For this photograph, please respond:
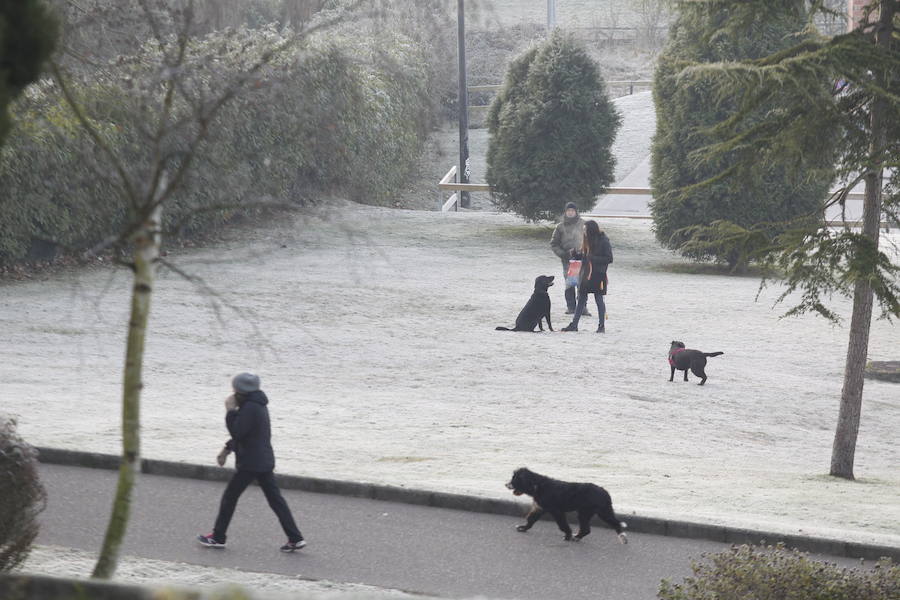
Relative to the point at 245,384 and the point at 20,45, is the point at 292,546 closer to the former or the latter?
the point at 245,384

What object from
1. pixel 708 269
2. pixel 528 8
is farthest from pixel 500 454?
pixel 528 8

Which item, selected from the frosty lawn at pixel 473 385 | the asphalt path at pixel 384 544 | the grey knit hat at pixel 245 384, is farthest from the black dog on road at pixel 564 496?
the grey knit hat at pixel 245 384

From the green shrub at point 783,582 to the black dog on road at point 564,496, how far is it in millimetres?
2271

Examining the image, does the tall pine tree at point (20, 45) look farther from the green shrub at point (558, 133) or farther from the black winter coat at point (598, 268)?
the green shrub at point (558, 133)

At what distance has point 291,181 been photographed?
27.2 m

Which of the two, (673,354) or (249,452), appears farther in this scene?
(673,354)

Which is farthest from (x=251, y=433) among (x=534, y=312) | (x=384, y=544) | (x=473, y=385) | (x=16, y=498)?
(x=534, y=312)

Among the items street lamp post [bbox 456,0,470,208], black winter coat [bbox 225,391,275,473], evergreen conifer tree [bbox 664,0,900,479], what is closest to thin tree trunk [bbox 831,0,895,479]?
evergreen conifer tree [bbox 664,0,900,479]

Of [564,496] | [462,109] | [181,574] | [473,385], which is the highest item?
[462,109]

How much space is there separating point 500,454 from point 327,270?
514 inches

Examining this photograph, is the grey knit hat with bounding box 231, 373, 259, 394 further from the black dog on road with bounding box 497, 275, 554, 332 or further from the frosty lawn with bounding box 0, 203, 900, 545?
the black dog on road with bounding box 497, 275, 554, 332

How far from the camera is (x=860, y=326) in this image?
37.4 feet

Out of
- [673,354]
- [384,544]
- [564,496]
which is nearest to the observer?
[564,496]

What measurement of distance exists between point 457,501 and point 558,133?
68.3 feet
